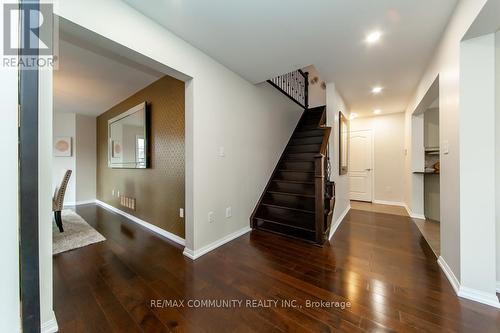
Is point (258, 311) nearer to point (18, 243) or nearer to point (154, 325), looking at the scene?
point (154, 325)

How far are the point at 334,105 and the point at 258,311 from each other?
307cm

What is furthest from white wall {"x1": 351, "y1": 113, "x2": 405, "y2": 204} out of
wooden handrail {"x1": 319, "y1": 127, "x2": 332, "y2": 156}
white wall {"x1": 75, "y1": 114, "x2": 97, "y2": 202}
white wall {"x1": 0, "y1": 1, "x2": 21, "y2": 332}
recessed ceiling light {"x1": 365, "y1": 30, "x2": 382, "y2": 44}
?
white wall {"x1": 75, "y1": 114, "x2": 97, "y2": 202}

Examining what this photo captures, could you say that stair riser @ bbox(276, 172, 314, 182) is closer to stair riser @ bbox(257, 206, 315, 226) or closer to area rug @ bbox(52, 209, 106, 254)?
stair riser @ bbox(257, 206, 315, 226)

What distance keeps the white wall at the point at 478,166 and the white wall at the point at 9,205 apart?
289cm

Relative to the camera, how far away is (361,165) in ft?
18.0

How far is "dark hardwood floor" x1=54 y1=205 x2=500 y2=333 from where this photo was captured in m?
1.28

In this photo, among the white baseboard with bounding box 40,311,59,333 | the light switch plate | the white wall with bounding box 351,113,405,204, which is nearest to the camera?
the white baseboard with bounding box 40,311,59,333

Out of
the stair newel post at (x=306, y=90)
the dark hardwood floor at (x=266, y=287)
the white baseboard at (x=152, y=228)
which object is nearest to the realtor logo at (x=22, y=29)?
the dark hardwood floor at (x=266, y=287)

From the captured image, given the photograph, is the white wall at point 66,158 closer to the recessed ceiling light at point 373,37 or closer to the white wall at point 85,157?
the white wall at point 85,157

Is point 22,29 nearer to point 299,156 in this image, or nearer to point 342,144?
point 299,156

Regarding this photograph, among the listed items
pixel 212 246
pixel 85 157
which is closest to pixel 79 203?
pixel 85 157

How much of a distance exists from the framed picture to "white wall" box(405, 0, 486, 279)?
23.3 feet

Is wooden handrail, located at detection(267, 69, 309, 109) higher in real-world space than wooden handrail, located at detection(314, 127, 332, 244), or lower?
higher

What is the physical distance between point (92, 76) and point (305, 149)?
3762 mm
